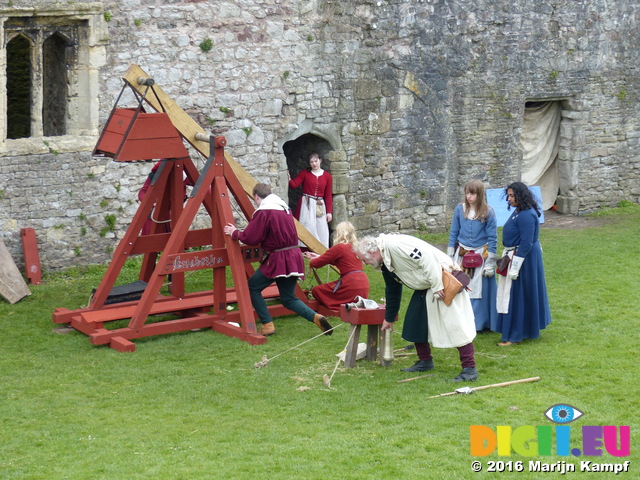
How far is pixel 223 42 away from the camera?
12.6 meters

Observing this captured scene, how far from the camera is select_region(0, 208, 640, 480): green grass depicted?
6340mm

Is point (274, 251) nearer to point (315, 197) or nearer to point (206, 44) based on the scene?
point (315, 197)

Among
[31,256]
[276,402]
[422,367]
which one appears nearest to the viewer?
[276,402]

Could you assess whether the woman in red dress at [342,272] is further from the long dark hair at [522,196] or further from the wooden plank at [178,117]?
the long dark hair at [522,196]

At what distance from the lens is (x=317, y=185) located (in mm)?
12969

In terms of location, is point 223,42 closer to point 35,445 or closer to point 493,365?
point 493,365

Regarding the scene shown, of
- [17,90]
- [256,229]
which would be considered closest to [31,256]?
[256,229]

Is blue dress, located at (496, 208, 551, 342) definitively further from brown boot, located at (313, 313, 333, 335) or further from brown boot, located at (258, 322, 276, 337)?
brown boot, located at (258, 322, 276, 337)

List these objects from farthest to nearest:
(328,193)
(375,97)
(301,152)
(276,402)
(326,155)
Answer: (301,152), (375,97), (326,155), (328,193), (276,402)

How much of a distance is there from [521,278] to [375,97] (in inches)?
221

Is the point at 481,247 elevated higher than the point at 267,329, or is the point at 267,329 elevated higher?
the point at 481,247

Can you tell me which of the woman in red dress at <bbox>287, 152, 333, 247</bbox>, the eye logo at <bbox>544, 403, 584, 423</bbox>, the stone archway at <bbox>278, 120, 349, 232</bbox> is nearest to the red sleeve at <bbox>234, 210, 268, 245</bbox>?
the eye logo at <bbox>544, 403, 584, 423</bbox>

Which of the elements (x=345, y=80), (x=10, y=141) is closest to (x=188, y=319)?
(x=10, y=141)

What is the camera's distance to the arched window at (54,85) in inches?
464
